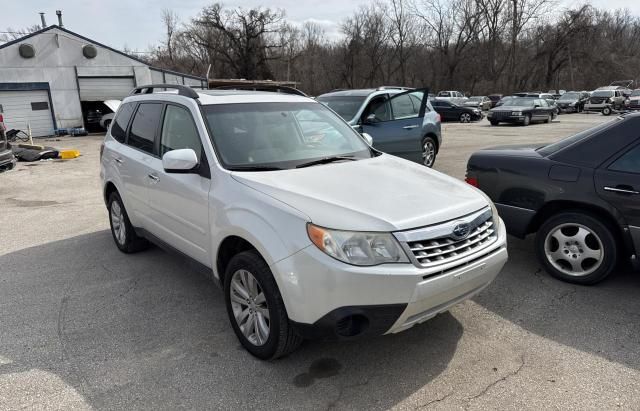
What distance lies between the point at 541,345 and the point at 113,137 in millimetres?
4758

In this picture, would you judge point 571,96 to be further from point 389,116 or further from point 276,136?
point 276,136

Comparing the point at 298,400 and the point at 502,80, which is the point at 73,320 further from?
the point at 502,80

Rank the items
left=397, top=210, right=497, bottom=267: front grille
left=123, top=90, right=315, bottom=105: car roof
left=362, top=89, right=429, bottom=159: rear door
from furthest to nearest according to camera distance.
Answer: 1. left=362, top=89, right=429, bottom=159: rear door
2. left=123, top=90, right=315, bottom=105: car roof
3. left=397, top=210, right=497, bottom=267: front grille

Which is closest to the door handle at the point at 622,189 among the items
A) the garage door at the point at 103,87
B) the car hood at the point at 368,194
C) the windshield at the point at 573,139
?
the windshield at the point at 573,139

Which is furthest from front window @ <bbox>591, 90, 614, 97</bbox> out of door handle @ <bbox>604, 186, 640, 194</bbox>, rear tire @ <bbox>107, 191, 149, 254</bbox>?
rear tire @ <bbox>107, 191, 149, 254</bbox>

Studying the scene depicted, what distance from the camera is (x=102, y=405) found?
268 cm

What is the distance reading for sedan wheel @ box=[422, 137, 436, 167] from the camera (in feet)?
32.1

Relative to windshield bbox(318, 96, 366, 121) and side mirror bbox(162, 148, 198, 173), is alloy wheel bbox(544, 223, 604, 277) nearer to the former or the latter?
side mirror bbox(162, 148, 198, 173)

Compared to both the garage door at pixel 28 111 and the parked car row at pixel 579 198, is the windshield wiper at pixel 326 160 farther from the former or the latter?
the garage door at pixel 28 111

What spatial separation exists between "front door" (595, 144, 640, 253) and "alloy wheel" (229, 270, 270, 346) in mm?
2973

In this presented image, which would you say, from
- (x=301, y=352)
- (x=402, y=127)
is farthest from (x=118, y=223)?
(x=402, y=127)

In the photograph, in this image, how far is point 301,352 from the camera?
10.4 feet

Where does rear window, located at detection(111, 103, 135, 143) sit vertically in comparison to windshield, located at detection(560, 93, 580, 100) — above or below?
above

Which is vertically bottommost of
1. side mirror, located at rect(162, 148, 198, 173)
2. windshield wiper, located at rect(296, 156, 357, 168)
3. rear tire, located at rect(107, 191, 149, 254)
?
rear tire, located at rect(107, 191, 149, 254)
